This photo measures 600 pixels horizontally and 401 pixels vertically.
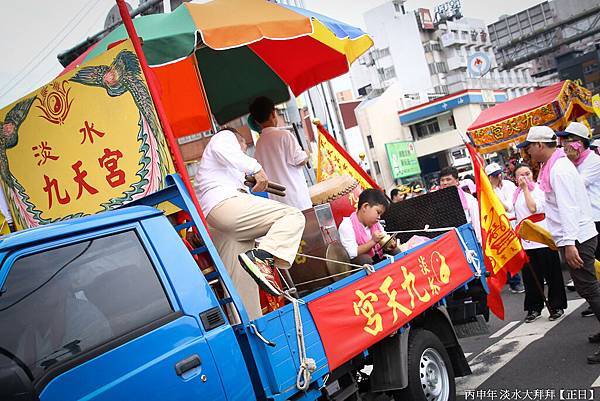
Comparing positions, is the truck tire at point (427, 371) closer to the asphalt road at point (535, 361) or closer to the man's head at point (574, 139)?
the asphalt road at point (535, 361)

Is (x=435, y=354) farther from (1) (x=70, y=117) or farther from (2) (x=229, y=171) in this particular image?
(1) (x=70, y=117)

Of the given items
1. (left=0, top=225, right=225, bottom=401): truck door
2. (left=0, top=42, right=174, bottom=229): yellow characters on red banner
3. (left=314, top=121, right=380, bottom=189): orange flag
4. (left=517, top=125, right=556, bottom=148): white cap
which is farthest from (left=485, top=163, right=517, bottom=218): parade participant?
(left=0, top=225, right=225, bottom=401): truck door

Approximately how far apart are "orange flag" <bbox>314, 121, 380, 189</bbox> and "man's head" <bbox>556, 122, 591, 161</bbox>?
2743 millimetres

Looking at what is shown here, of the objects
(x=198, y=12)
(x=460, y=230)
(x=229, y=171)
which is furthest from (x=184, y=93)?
(x=460, y=230)

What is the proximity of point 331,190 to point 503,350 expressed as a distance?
2.52 meters

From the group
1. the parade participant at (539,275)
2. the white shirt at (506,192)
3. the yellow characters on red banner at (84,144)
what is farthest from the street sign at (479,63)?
the yellow characters on red banner at (84,144)

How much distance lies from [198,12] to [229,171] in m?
1.33

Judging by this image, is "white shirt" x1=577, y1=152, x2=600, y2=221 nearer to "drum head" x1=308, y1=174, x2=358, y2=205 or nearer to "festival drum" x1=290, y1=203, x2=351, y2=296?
"drum head" x1=308, y1=174, x2=358, y2=205

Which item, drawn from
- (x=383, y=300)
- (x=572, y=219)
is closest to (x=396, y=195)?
(x=572, y=219)

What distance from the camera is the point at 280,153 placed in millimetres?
5832

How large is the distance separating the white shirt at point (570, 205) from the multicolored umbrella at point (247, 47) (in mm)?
2358

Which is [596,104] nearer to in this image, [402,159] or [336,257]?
[336,257]

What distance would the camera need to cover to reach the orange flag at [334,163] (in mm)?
8641

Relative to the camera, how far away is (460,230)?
5.55 meters
